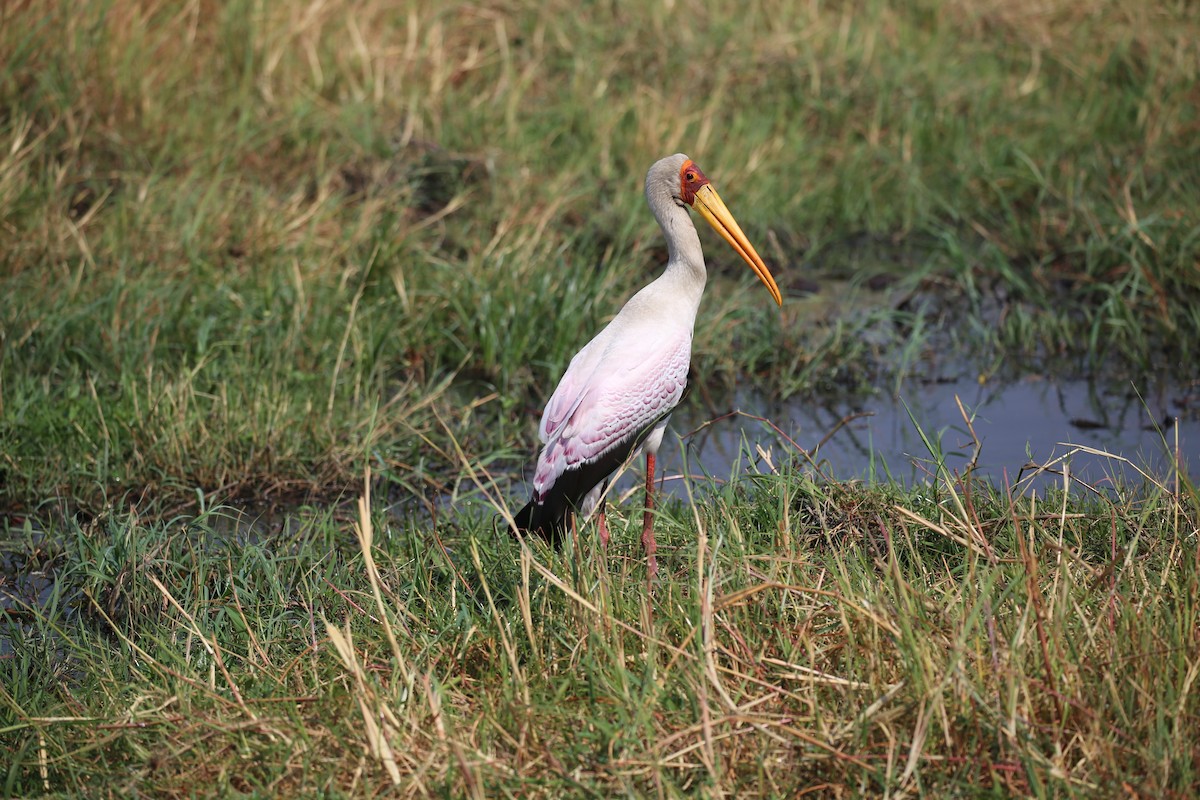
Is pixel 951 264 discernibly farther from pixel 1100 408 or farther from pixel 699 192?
pixel 699 192

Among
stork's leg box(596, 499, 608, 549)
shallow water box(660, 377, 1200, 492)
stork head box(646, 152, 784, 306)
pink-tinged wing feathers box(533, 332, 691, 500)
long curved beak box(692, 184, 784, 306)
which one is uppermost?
stork head box(646, 152, 784, 306)

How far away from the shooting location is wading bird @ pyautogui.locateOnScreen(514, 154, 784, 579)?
3352 millimetres

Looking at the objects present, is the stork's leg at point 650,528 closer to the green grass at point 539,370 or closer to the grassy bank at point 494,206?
the green grass at point 539,370

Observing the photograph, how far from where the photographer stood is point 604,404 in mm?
3355

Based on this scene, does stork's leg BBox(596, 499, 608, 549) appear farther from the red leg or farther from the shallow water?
the shallow water

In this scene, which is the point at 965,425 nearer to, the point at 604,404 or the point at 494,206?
the point at 604,404

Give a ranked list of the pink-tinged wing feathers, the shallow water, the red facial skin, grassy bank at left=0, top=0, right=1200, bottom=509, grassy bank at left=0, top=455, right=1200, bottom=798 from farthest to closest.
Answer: grassy bank at left=0, top=0, right=1200, bottom=509 → the shallow water → the red facial skin → the pink-tinged wing feathers → grassy bank at left=0, top=455, right=1200, bottom=798

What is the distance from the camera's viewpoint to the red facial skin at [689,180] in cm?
365

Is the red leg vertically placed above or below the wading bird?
below

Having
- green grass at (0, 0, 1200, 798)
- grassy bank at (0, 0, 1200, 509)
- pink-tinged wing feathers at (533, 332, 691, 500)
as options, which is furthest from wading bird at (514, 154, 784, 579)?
grassy bank at (0, 0, 1200, 509)

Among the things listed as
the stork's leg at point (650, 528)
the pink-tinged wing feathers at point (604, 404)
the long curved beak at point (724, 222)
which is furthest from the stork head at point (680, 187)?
the stork's leg at point (650, 528)

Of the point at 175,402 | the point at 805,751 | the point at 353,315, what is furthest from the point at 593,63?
the point at 805,751

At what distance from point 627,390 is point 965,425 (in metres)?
1.67

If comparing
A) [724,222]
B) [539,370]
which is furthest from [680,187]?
[539,370]
